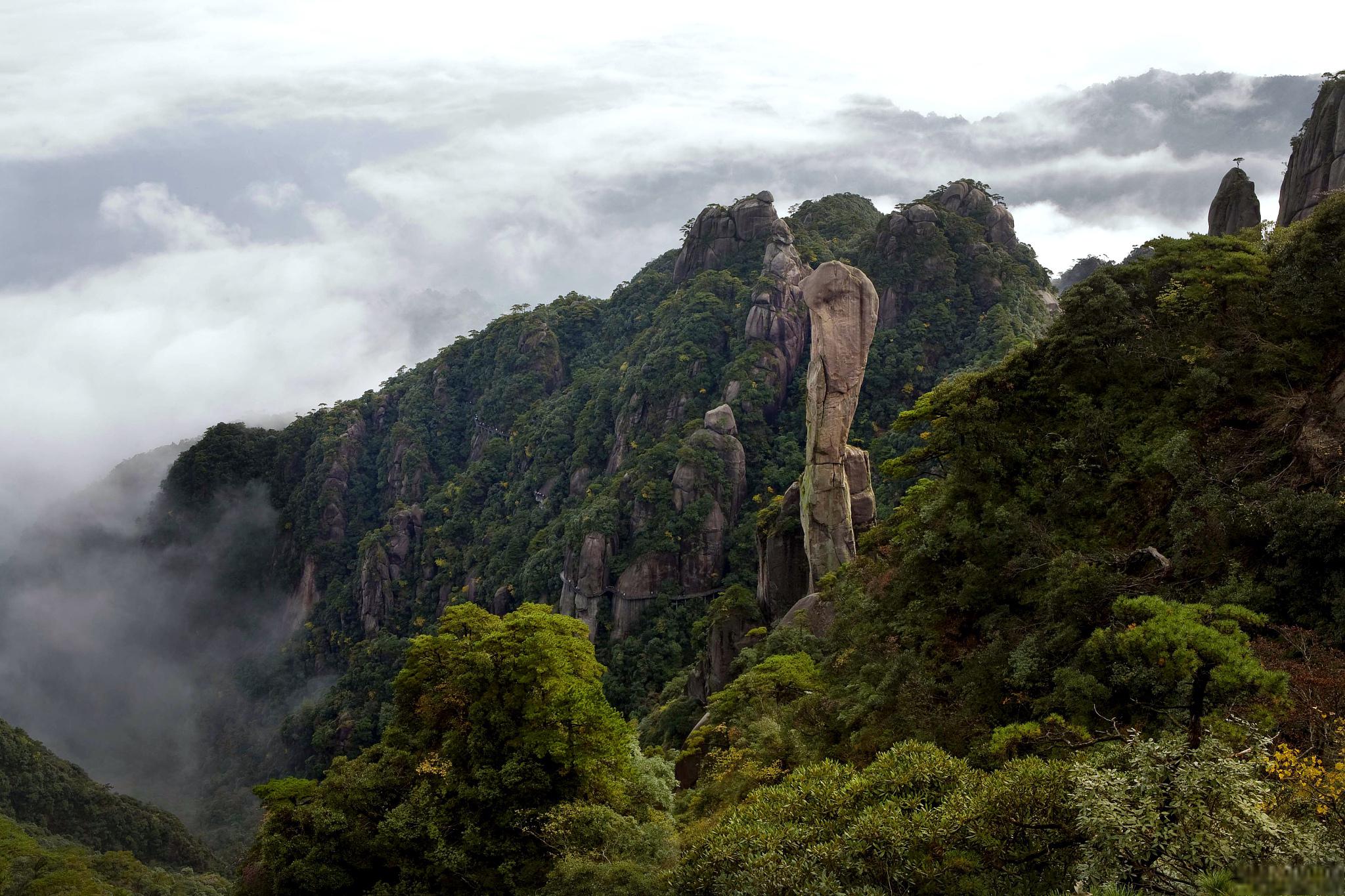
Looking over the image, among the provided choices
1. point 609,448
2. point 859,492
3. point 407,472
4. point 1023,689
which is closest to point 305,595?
point 407,472

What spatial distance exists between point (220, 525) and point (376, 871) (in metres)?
92.1

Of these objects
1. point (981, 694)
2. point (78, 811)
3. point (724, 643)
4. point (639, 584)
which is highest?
point (981, 694)

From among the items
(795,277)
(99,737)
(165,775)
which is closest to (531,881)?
(795,277)

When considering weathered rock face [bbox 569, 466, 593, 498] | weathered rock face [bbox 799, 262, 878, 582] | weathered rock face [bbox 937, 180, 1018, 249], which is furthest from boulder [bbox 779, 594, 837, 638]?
weathered rock face [bbox 937, 180, 1018, 249]

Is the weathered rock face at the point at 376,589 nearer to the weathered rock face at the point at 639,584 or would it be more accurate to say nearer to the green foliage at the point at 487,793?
the weathered rock face at the point at 639,584

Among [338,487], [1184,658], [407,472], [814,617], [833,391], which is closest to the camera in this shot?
[1184,658]

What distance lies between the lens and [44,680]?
3469 inches

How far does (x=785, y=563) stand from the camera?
38.5m

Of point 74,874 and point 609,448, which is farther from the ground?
point 609,448

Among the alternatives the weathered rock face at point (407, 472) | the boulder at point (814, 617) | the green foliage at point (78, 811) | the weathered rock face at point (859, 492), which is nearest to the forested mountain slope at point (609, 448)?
the weathered rock face at point (407, 472)

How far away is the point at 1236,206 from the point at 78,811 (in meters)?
66.2

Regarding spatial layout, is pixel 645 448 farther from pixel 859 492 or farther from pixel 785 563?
pixel 859 492

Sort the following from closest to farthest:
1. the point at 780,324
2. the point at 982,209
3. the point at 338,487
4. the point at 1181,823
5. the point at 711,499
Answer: the point at 1181,823 < the point at 711,499 < the point at 780,324 < the point at 982,209 < the point at 338,487

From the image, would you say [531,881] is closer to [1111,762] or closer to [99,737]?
[1111,762]
